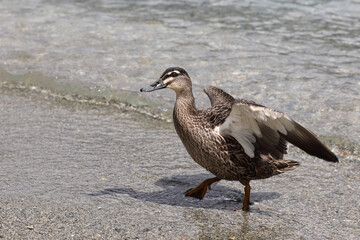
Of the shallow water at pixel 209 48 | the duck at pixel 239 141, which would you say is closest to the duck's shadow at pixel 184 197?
the duck at pixel 239 141

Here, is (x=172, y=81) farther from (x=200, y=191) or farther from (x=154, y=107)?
(x=154, y=107)

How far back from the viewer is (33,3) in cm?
1127

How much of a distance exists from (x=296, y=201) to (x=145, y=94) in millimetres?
3086

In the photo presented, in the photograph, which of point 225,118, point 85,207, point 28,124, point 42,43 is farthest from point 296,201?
point 42,43

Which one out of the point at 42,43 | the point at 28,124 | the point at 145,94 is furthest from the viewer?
the point at 42,43

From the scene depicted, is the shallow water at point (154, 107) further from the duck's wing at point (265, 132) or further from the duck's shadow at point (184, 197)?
the duck's wing at point (265, 132)

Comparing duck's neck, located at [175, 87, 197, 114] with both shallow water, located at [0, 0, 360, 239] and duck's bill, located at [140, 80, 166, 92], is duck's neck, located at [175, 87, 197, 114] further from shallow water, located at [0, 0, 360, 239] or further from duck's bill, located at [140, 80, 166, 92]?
shallow water, located at [0, 0, 360, 239]

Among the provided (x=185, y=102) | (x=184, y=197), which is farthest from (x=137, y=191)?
(x=185, y=102)

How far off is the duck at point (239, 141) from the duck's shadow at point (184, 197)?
0.11m

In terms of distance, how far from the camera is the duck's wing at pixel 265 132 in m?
4.36

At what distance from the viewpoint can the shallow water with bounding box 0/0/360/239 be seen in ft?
14.1

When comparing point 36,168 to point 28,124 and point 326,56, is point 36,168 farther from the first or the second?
point 326,56

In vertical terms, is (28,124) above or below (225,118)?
below

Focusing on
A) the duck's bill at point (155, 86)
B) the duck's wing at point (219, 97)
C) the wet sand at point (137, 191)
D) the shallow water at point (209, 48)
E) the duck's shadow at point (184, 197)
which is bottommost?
the duck's shadow at point (184, 197)
